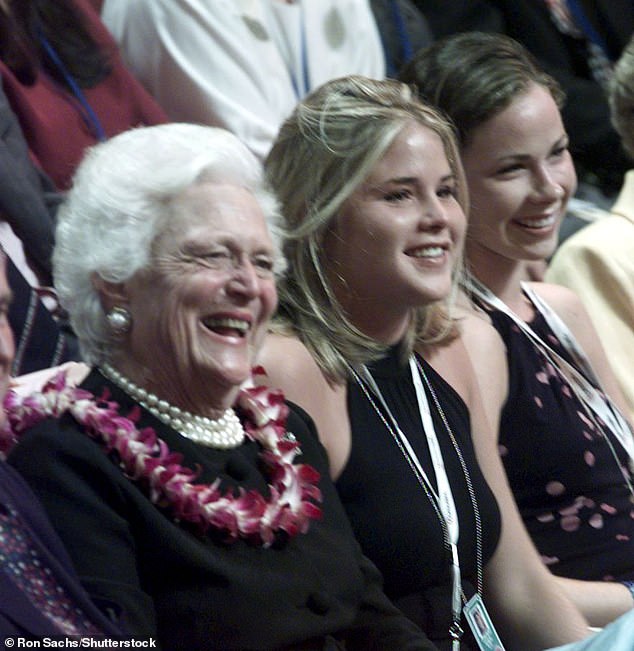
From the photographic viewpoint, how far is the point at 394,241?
247 cm

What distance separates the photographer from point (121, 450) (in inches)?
73.4

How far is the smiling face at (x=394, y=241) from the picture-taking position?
2471mm

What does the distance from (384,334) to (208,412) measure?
57cm

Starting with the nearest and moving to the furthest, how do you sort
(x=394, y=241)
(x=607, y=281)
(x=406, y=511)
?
(x=406, y=511), (x=394, y=241), (x=607, y=281)

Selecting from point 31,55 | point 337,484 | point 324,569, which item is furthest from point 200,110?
point 324,569

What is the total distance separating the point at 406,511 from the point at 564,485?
538 mm

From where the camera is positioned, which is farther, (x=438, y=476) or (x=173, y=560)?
(x=438, y=476)

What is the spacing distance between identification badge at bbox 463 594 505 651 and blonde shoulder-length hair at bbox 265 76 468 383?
42 cm

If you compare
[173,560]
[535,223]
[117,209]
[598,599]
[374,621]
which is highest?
[117,209]

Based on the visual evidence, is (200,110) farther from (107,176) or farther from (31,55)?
(107,176)

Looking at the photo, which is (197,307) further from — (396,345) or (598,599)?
(598,599)

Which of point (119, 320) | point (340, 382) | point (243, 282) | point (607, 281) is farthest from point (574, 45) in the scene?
point (119, 320)
